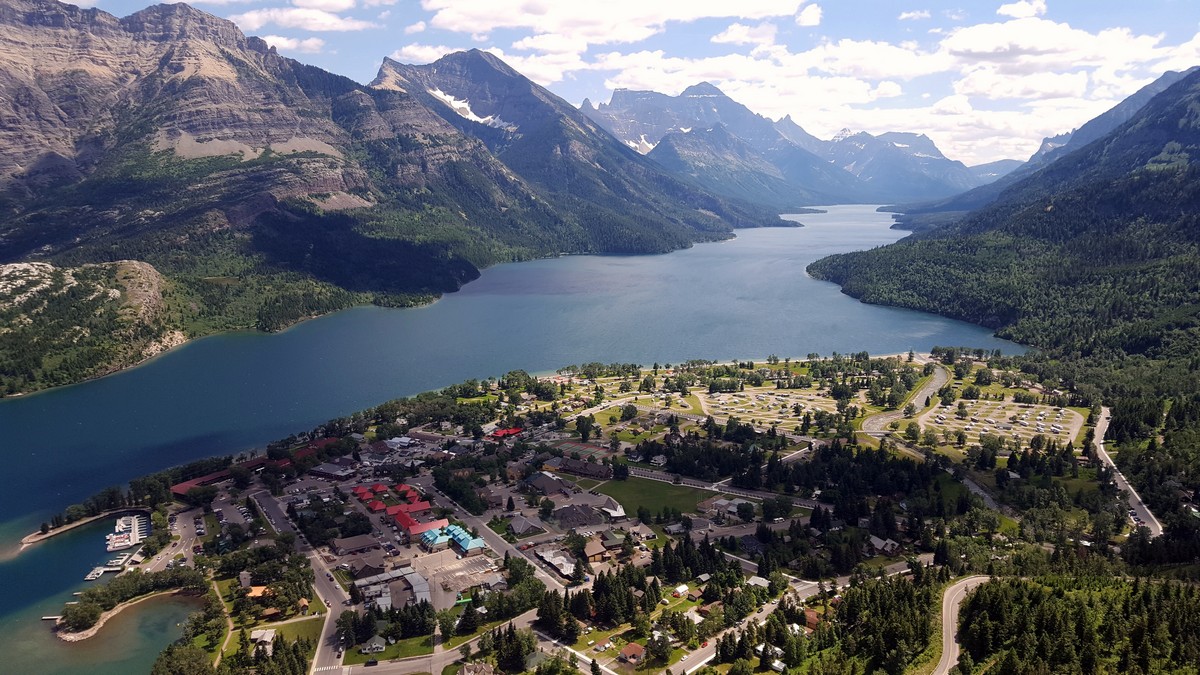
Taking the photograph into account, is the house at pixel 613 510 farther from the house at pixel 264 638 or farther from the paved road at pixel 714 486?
the house at pixel 264 638

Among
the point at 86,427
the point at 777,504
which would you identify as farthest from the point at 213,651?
the point at 86,427

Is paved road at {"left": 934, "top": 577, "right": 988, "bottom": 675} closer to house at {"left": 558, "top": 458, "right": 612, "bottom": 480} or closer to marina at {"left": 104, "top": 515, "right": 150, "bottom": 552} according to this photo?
house at {"left": 558, "top": 458, "right": 612, "bottom": 480}

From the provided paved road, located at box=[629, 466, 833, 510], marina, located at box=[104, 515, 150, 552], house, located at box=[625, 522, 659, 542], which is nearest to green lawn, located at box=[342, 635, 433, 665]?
house, located at box=[625, 522, 659, 542]

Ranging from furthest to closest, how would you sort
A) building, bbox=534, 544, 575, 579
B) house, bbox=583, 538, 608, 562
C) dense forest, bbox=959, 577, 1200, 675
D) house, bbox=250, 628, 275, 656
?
house, bbox=583, 538, 608, 562
building, bbox=534, 544, 575, 579
house, bbox=250, 628, 275, 656
dense forest, bbox=959, 577, 1200, 675

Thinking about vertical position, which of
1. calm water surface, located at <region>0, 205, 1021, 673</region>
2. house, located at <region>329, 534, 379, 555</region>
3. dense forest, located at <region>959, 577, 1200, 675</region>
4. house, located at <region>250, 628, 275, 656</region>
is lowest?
house, located at <region>250, 628, 275, 656</region>

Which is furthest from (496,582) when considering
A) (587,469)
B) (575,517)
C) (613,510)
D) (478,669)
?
(587,469)

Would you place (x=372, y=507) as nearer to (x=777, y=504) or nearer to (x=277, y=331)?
(x=777, y=504)
